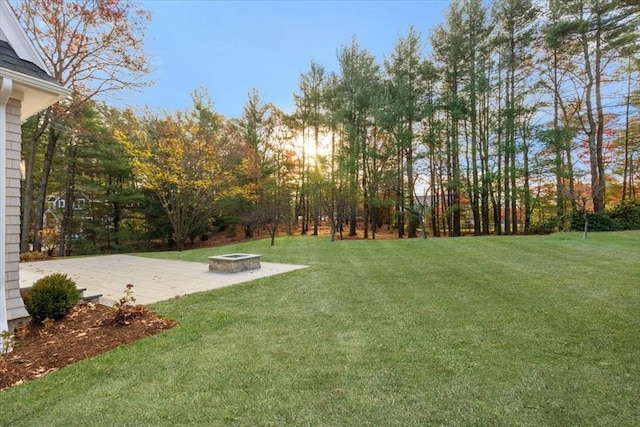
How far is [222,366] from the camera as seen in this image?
104 inches

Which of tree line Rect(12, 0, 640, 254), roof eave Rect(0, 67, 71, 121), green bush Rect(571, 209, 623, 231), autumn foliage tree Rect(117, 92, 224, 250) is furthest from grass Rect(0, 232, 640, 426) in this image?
green bush Rect(571, 209, 623, 231)

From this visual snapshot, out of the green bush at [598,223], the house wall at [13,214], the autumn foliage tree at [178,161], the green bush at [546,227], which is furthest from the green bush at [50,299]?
the green bush at [546,227]

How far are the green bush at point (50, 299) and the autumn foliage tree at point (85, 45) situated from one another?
9412mm

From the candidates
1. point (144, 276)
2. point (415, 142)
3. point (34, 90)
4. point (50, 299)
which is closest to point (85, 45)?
point (144, 276)

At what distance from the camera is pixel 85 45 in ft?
33.6

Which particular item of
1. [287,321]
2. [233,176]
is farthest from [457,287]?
[233,176]

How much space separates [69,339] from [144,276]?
3.45 metres

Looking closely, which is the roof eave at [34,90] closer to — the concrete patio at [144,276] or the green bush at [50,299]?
the green bush at [50,299]

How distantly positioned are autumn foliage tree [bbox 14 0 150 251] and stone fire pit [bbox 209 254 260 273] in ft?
26.9

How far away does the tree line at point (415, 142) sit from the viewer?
43.7 ft

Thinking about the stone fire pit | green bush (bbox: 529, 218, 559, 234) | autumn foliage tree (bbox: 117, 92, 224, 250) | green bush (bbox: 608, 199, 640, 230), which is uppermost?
autumn foliage tree (bbox: 117, 92, 224, 250)

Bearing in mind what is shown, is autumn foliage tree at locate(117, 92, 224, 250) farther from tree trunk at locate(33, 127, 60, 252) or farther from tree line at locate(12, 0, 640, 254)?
tree trunk at locate(33, 127, 60, 252)

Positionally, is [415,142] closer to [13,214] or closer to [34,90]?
[34,90]

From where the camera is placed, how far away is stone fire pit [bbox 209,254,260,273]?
269 inches
